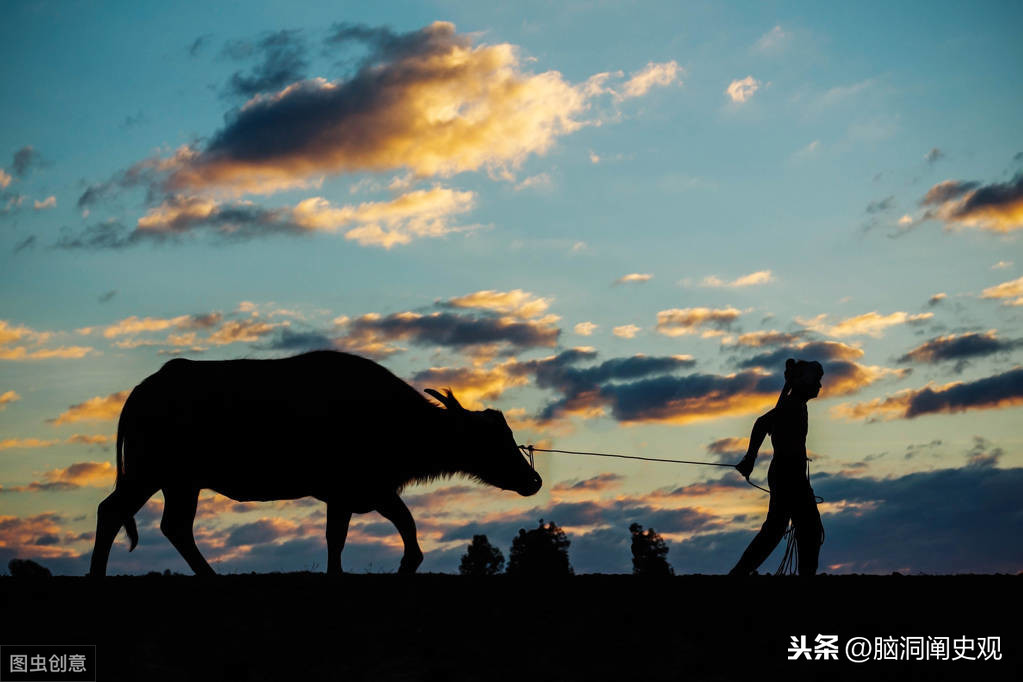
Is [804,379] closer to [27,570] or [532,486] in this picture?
[532,486]

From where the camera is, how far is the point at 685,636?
1111 centimetres

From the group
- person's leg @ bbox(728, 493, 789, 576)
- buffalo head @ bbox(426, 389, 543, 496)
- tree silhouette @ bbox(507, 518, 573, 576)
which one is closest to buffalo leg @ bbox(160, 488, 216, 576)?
buffalo head @ bbox(426, 389, 543, 496)

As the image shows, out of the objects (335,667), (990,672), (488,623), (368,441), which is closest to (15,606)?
(335,667)

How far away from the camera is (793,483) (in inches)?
584

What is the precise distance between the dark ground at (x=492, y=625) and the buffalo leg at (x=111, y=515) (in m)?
2.79

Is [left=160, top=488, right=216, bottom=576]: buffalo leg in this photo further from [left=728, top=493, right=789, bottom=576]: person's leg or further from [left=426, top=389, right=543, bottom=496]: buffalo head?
[left=728, top=493, right=789, bottom=576]: person's leg

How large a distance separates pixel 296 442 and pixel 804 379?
26.2 ft

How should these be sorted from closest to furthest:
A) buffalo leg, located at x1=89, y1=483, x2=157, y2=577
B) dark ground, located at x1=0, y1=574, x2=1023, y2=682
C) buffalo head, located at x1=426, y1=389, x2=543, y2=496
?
1. dark ground, located at x1=0, y1=574, x2=1023, y2=682
2. buffalo leg, located at x1=89, y1=483, x2=157, y2=577
3. buffalo head, located at x1=426, y1=389, x2=543, y2=496

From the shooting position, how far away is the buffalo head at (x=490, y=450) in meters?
18.7

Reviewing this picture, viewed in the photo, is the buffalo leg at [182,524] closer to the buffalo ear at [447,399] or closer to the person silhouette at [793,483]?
the buffalo ear at [447,399]

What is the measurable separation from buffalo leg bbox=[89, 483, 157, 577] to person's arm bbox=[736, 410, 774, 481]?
357 inches

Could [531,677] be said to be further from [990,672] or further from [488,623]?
[990,672]

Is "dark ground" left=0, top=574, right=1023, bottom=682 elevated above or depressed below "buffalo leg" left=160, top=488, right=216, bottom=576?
below

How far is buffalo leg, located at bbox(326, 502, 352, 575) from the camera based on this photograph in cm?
1647
